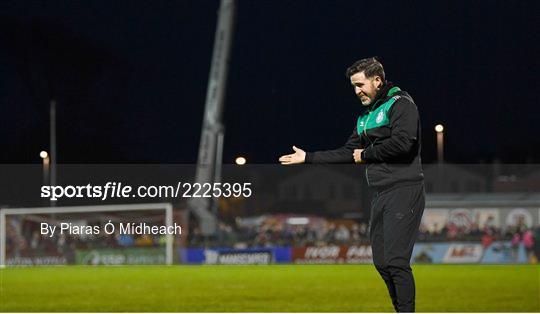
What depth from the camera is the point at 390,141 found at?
6.39m

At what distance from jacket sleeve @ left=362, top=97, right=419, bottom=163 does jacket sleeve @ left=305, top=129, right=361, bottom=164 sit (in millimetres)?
362

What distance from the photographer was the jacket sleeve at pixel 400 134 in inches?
250

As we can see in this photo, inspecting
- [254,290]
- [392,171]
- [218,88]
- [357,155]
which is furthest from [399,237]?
[218,88]

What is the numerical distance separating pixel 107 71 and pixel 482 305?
35.2 metres

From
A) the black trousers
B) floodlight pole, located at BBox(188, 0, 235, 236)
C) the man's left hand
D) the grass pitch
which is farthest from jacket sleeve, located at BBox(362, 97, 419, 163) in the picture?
floodlight pole, located at BBox(188, 0, 235, 236)

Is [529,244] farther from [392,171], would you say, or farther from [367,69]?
[367,69]

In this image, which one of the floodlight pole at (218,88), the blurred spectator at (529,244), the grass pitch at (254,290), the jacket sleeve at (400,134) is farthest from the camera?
the floodlight pole at (218,88)

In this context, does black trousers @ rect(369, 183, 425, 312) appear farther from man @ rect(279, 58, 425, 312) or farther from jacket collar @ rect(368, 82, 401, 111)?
jacket collar @ rect(368, 82, 401, 111)

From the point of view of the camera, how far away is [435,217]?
2928 cm

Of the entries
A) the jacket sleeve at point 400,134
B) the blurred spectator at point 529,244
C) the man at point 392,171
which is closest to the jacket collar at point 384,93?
the man at point 392,171

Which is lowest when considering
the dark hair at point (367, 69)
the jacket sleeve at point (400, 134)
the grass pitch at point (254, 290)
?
the grass pitch at point (254, 290)

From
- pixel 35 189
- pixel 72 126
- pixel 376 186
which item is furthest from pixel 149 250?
pixel 72 126

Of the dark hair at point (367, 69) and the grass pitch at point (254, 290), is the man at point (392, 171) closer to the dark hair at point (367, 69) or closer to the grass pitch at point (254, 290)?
the dark hair at point (367, 69)

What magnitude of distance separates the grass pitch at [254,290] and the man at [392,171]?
6077 mm
